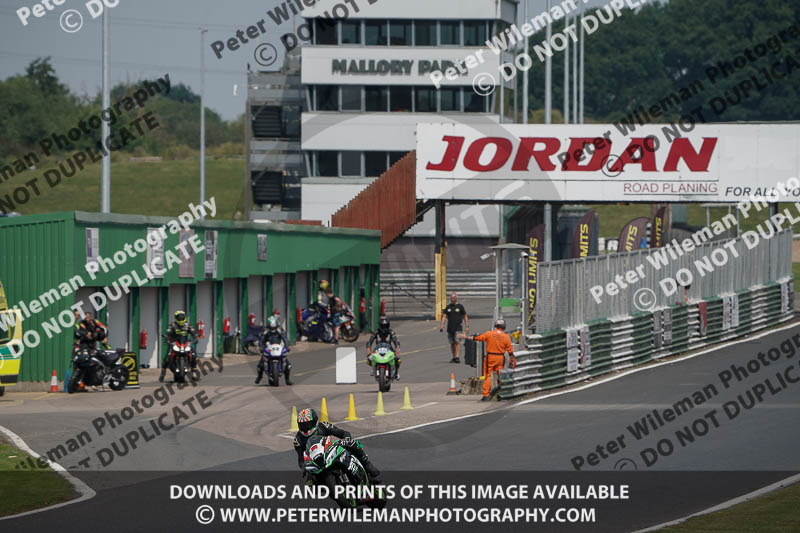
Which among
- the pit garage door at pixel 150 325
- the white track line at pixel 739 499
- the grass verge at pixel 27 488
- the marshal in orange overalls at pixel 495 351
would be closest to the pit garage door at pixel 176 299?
the pit garage door at pixel 150 325

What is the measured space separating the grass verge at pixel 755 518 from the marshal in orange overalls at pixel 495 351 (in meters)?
11.0

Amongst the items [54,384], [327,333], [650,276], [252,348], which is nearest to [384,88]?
[327,333]

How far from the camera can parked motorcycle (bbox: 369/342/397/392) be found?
26.7 meters

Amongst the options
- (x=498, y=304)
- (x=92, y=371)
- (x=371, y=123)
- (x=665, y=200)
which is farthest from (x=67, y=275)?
(x=371, y=123)

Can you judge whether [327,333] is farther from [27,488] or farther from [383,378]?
[27,488]

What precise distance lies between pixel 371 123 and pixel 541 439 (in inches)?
2049

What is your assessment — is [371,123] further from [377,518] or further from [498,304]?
[377,518]

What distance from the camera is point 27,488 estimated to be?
16.2 m

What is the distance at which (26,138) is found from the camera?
425 ft

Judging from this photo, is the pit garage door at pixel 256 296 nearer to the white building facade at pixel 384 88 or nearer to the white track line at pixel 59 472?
the white track line at pixel 59 472

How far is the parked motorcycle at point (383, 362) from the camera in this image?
26703 millimetres

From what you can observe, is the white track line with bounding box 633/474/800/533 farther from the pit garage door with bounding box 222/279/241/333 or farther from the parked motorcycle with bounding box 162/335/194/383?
the pit garage door with bounding box 222/279/241/333

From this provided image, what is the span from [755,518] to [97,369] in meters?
18.3

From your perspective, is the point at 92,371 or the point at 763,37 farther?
the point at 763,37
